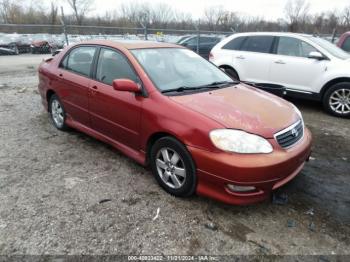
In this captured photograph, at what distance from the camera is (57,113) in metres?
5.30

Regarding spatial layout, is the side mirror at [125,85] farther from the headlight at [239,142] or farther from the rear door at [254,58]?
the rear door at [254,58]

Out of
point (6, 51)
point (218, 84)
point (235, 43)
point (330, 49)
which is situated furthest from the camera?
point (6, 51)

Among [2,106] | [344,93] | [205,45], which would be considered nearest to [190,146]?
[344,93]

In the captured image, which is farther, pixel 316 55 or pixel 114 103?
pixel 316 55

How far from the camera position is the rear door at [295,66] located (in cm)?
659

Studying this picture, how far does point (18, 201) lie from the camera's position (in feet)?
10.7

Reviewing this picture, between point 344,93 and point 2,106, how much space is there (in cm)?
717

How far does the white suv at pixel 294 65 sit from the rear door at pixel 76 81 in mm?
4224

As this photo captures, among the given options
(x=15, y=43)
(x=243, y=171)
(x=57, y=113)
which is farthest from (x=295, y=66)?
(x=15, y=43)

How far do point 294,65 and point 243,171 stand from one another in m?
4.79

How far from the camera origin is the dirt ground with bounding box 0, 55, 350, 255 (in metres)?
2.68

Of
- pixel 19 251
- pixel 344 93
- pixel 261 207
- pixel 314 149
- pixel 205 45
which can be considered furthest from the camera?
pixel 205 45

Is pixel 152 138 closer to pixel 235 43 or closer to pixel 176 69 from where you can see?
pixel 176 69

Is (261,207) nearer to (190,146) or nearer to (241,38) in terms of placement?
(190,146)
